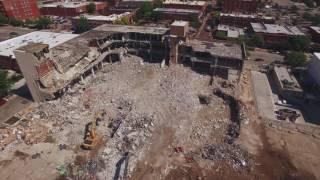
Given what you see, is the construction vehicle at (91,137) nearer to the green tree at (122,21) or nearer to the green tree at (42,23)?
the green tree at (122,21)

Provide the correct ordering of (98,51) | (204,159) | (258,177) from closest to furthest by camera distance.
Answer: (258,177) → (204,159) → (98,51)

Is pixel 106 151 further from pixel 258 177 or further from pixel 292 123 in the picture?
pixel 292 123

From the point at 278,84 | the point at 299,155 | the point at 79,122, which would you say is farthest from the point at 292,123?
the point at 79,122

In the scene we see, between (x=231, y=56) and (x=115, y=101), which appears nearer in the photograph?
(x=115, y=101)

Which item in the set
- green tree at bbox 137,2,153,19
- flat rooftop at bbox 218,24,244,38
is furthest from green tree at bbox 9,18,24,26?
flat rooftop at bbox 218,24,244,38

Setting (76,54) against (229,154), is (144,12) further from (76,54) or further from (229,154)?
(229,154)

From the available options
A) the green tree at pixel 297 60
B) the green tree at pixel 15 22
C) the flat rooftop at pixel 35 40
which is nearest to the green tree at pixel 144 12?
the flat rooftop at pixel 35 40

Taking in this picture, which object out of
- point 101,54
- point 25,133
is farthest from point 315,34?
point 25,133

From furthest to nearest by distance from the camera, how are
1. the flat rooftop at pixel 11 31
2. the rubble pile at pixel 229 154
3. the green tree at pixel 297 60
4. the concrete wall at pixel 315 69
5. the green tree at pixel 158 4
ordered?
1. the green tree at pixel 158 4
2. the flat rooftop at pixel 11 31
3. the green tree at pixel 297 60
4. the concrete wall at pixel 315 69
5. the rubble pile at pixel 229 154
